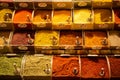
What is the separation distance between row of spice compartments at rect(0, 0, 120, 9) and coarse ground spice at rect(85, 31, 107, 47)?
1.34ft

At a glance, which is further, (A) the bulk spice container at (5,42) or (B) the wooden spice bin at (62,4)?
(B) the wooden spice bin at (62,4)

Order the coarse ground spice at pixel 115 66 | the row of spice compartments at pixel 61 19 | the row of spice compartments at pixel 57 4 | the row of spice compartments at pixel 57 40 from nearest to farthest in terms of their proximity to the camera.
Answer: the coarse ground spice at pixel 115 66, the row of spice compartments at pixel 57 40, the row of spice compartments at pixel 61 19, the row of spice compartments at pixel 57 4

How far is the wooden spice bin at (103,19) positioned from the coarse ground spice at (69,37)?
30 cm

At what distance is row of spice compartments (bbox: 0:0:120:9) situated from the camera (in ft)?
12.7

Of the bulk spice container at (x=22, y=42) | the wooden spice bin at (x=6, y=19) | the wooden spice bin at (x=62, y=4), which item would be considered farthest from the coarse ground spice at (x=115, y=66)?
the wooden spice bin at (x=6, y=19)

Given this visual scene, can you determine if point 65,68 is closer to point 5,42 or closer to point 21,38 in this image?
point 21,38

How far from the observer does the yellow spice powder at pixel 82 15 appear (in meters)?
3.83

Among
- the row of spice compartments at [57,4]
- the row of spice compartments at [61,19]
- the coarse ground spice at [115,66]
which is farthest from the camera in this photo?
the row of spice compartments at [57,4]

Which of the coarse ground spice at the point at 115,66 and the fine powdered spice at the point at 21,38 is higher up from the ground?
the fine powdered spice at the point at 21,38

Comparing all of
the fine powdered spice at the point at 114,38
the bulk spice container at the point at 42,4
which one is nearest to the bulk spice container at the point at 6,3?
the bulk spice container at the point at 42,4

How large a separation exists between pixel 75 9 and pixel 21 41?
0.95 metres

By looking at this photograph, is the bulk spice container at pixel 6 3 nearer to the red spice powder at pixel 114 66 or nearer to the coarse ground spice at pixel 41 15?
the coarse ground spice at pixel 41 15

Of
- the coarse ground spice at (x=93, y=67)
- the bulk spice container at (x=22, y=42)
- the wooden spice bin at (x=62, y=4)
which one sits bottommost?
the coarse ground spice at (x=93, y=67)

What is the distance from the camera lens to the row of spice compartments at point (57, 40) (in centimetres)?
367
